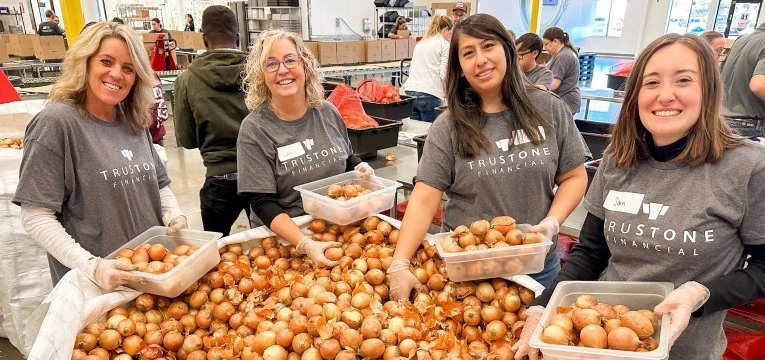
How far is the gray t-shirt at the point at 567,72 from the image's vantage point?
452 cm

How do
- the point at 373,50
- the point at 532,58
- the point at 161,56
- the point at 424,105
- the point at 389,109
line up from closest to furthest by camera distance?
the point at 389,109, the point at 532,58, the point at 424,105, the point at 161,56, the point at 373,50

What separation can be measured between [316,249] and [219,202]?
1.00 m

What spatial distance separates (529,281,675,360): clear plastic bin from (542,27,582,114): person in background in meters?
3.56

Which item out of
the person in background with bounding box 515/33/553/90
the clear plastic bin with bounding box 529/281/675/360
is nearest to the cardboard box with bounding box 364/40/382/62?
the person in background with bounding box 515/33/553/90

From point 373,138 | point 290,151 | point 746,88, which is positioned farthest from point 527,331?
point 746,88

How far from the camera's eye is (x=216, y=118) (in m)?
2.47

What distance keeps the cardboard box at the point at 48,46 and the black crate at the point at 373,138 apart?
307 inches

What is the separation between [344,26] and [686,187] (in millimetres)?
11545

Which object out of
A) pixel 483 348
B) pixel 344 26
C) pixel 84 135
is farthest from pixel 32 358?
pixel 344 26

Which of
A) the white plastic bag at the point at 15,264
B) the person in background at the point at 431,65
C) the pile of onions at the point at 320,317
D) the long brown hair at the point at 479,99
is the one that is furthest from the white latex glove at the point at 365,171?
the person in background at the point at 431,65

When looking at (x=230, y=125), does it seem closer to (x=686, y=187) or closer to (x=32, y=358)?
(x=32, y=358)

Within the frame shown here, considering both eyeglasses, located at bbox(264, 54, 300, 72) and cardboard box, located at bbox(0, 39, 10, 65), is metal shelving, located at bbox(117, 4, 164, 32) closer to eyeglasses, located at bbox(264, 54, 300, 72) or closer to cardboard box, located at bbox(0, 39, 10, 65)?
cardboard box, located at bbox(0, 39, 10, 65)

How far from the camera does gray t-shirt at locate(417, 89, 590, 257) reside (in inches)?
60.3

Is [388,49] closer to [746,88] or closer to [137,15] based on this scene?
[746,88]
